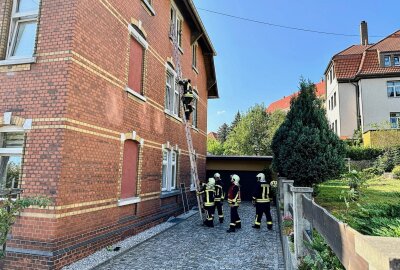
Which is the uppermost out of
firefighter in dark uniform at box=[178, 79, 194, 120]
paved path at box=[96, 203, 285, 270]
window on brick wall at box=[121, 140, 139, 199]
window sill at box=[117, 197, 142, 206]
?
firefighter in dark uniform at box=[178, 79, 194, 120]

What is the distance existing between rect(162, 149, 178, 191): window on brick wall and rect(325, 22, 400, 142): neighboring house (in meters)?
21.2

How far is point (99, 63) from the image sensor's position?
25.0 feet

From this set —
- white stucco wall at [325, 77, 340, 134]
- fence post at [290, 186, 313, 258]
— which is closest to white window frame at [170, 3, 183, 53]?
fence post at [290, 186, 313, 258]

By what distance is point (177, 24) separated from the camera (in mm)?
14758

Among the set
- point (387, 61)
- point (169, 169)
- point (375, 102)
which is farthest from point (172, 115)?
point (387, 61)

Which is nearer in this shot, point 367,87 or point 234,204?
point 234,204

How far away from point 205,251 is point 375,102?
2828 centimetres

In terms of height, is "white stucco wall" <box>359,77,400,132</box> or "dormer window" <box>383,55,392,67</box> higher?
"dormer window" <box>383,55,392,67</box>

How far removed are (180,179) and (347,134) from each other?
79.5 ft

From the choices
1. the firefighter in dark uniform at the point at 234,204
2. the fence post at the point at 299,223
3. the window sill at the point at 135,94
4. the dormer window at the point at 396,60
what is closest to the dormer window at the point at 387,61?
the dormer window at the point at 396,60

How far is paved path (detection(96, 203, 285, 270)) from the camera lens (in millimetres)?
6785

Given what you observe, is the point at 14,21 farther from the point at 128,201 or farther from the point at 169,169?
the point at 169,169

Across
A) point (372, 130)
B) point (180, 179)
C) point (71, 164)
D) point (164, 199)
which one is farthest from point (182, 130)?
point (372, 130)

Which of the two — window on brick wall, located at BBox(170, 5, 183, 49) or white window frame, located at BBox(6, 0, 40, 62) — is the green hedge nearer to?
window on brick wall, located at BBox(170, 5, 183, 49)
